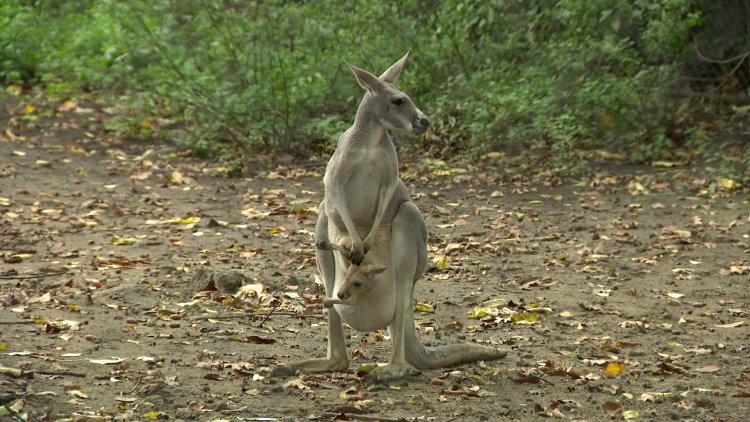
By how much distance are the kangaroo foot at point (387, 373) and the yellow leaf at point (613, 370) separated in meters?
1.15

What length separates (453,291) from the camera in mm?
7621

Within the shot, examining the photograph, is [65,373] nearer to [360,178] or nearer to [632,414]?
[360,178]

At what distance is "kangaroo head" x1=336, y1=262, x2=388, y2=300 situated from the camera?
5.28 m

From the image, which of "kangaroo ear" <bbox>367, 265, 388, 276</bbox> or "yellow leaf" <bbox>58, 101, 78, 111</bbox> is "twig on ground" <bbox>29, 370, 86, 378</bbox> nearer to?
"kangaroo ear" <bbox>367, 265, 388, 276</bbox>

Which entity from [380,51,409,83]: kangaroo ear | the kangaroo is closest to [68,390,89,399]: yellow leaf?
the kangaroo

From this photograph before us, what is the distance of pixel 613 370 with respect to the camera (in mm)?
5832

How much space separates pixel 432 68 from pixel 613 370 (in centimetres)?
767

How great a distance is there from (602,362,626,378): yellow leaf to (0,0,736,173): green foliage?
20.2 feet

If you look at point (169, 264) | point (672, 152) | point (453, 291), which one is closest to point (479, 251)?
point (453, 291)

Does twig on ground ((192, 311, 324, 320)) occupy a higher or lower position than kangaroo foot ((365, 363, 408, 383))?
lower

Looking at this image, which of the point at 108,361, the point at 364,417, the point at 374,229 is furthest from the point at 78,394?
the point at 374,229

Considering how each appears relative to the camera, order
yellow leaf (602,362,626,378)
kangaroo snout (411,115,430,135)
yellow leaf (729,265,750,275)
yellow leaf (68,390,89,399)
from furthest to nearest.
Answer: yellow leaf (729,265,750,275) < yellow leaf (602,362,626,378) < kangaroo snout (411,115,430,135) < yellow leaf (68,390,89,399)

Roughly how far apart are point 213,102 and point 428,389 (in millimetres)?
7405

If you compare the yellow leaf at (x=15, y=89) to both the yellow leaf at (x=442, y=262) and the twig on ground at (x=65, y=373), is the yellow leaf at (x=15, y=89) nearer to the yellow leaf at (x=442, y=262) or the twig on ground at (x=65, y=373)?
the yellow leaf at (x=442, y=262)
